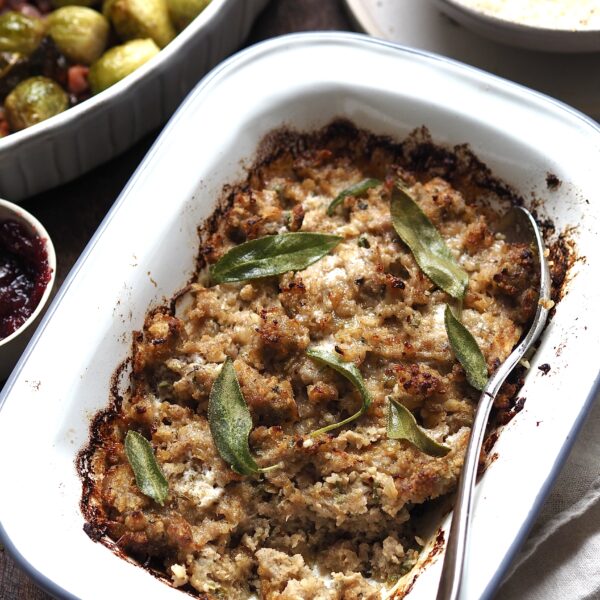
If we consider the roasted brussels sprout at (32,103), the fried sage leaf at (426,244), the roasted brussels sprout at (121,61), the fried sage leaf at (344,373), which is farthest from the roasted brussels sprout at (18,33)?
the fried sage leaf at (344,373)

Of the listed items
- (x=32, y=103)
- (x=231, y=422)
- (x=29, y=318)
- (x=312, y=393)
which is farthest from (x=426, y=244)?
(x=32, y=103)

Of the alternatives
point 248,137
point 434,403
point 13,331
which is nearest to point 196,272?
point 248,137

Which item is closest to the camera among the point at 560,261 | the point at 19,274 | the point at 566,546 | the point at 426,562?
the point at 426,562

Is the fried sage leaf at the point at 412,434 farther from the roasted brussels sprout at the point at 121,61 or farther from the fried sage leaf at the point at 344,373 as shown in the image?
the roasted brussels sprout at the point at 121,61

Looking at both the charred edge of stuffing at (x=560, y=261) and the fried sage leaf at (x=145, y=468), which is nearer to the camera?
the fried sage leaf at (x=145, y=468)

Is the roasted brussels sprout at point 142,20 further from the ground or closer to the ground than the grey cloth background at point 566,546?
further from the ground

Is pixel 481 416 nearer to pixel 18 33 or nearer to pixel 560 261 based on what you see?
pixel 560 261

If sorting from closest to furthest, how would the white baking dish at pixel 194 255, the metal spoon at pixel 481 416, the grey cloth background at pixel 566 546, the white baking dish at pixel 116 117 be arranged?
the metal spoon at pixel 481 416 < the white baking dish at pixel 194 255 < the grey cloth background at pixel 566 546 < the white baking dish at pixel 116 117

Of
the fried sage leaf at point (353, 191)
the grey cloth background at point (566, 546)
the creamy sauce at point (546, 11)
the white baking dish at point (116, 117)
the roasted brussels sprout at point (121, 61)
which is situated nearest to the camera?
the grey cloth background at point (566, 546)
